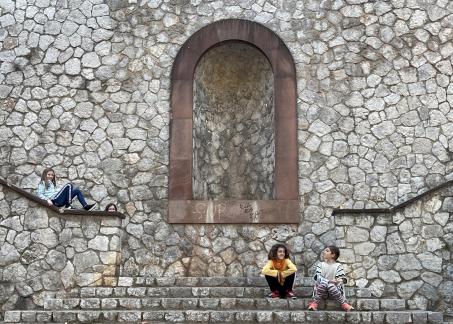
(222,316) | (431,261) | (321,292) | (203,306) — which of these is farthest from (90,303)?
(431,261)

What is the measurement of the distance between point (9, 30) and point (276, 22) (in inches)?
203

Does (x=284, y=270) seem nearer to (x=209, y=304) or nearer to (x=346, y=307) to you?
(x=346, y=307)

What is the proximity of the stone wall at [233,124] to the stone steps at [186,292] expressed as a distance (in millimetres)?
2859

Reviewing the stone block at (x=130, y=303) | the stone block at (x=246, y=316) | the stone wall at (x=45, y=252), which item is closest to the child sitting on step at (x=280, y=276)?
the stone block at (x=246, y=316)

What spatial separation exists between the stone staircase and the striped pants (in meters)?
0.12

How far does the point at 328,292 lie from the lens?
7.62 meters

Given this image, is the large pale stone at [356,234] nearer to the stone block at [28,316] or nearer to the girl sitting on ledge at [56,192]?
the girl sitting on ledge at [56,192]

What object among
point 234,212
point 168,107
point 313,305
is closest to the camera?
point 313,305

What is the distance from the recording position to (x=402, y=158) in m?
10.4

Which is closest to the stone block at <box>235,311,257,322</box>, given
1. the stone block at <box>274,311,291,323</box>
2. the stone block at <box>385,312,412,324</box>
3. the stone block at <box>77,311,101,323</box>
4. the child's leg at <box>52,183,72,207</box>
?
the stone block at <box>274,311,291,323</box>

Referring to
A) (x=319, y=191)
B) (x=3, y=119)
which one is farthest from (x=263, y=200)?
(x=3, y=119)

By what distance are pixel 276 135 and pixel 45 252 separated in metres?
4.49

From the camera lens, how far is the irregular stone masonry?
33.6ft

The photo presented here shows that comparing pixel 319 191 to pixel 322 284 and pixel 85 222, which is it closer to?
pixel 322 284
